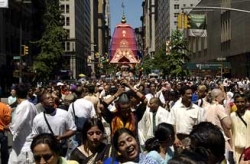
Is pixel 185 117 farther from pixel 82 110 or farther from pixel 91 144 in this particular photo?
pixel 91 144

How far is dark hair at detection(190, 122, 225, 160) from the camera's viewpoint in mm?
4504

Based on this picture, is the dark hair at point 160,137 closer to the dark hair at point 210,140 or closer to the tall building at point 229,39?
the dark hair at point 210,140

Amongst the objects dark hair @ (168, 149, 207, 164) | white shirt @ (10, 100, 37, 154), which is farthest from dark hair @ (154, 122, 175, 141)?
white shirt @ (10, 100, 37, 154)

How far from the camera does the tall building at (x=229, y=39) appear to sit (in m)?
62.9

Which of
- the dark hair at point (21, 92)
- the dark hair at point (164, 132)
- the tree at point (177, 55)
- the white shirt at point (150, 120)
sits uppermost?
the tree at point (177, 55)

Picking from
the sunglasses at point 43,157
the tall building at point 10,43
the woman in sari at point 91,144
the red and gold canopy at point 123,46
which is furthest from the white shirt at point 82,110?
the tall building at point 10,43

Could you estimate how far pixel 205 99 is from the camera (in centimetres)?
1636

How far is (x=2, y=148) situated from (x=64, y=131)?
3088mm

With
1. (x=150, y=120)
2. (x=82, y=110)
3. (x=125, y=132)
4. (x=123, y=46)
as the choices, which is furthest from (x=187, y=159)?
(x=123, y=46)

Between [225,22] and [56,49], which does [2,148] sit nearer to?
[56,49]

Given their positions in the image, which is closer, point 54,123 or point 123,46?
point 54,123

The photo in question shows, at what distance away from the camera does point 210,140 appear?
4578mm

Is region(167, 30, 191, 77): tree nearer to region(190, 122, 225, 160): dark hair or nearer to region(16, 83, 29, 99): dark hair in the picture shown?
region(16, 83, 29, 99): dark hair

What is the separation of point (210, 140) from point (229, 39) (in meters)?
69.8
